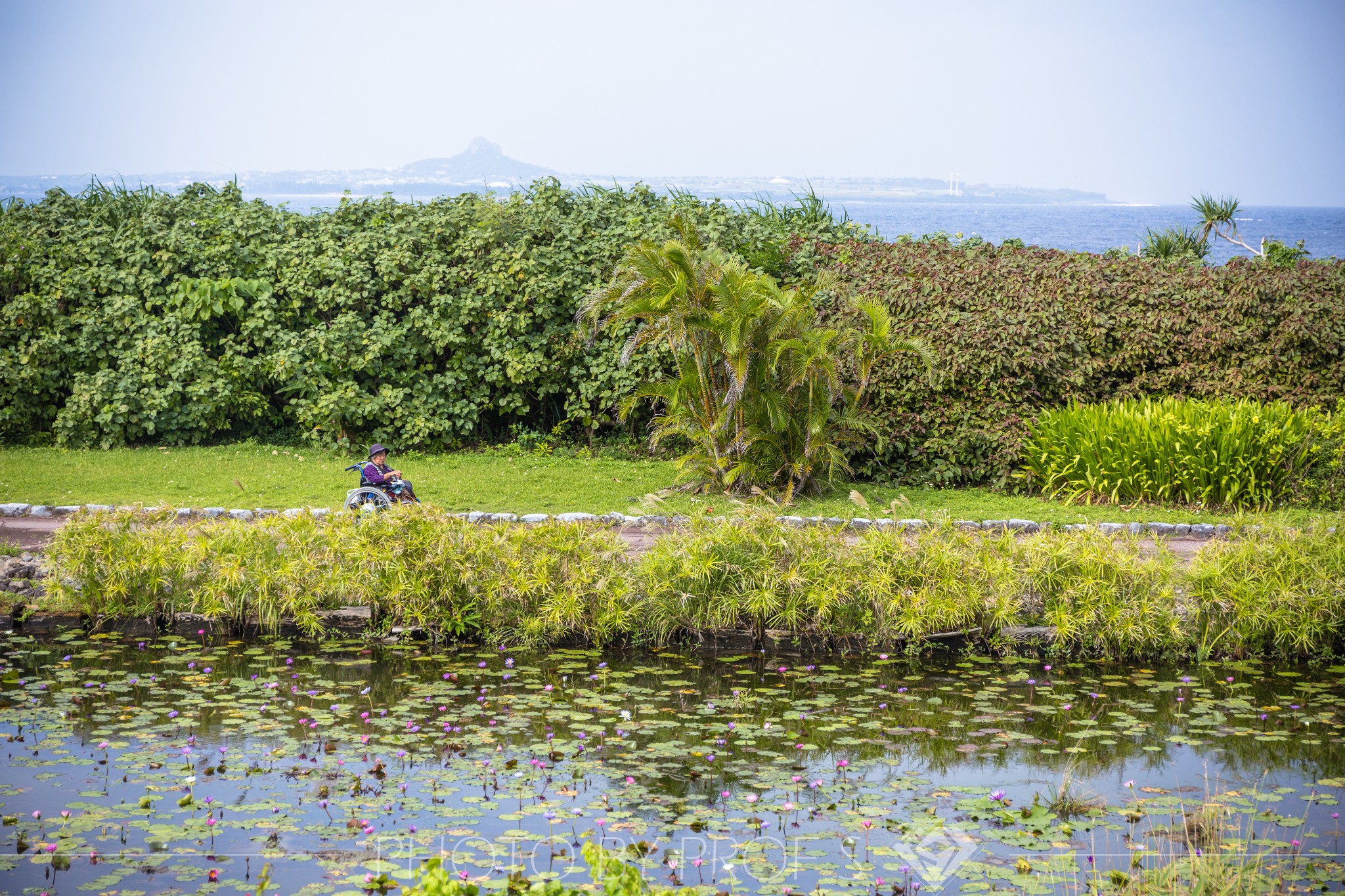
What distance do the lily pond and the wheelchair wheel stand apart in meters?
1.59

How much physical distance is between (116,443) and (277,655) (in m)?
8.35

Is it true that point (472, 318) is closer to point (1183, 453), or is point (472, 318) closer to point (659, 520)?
point (659, 520)

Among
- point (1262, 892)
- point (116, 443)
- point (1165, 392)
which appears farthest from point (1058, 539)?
point (116, 443)

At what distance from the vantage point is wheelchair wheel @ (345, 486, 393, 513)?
9.02 m

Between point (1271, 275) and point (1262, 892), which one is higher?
point (1271, 275)

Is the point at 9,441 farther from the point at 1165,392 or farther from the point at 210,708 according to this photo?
the point at 1165,392

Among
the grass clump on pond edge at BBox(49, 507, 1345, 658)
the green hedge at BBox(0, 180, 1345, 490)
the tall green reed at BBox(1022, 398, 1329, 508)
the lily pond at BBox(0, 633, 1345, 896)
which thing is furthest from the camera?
the green hedge at BBox(0, 180, 1345, 490)

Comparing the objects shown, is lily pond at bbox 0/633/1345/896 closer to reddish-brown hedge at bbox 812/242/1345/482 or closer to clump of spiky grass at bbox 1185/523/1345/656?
clump of spiky grass at bbox 1185/523/1345/656

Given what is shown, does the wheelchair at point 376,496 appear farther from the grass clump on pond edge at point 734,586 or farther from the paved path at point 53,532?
the paved path at point 53,532

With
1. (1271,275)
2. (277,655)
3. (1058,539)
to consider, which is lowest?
(277,655)

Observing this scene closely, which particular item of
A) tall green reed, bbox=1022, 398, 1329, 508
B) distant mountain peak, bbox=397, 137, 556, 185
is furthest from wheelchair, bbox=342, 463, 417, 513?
distant mountain peak, bbox=397, 137, 556, 185

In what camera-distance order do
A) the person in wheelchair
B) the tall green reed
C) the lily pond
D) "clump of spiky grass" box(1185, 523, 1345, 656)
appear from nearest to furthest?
the lily pond < "clump of spiky grass" box(1185, 523, 1345, 656) < the person in wheelchair < the tall green reed

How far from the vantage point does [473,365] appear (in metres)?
14.4

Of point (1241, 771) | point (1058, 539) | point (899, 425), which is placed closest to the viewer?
point (1241, 771)
